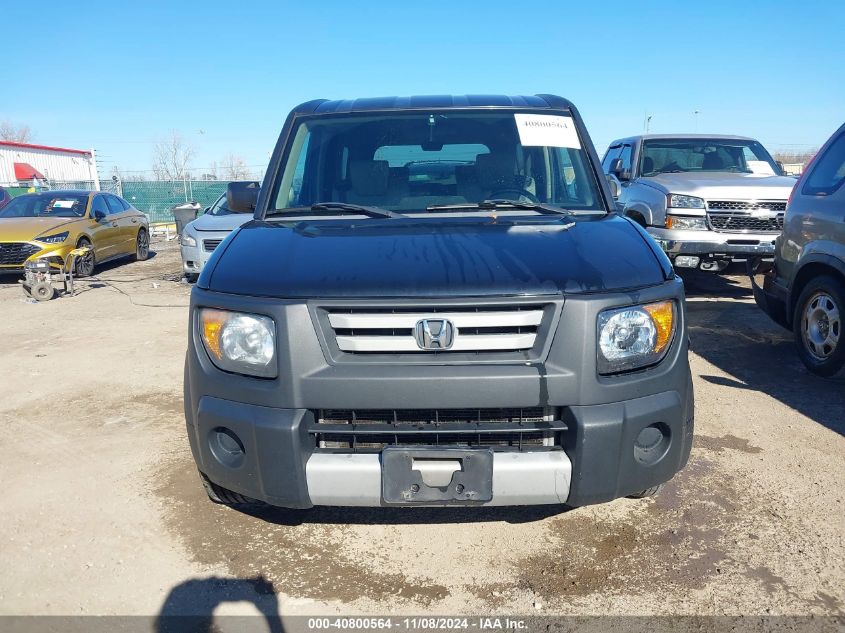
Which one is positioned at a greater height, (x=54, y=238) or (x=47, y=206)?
(x=47, y=206)

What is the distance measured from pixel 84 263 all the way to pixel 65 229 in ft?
2.23

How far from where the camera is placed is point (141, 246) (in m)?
14.6

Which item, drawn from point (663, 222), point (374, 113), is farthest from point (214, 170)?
point (374, 113)

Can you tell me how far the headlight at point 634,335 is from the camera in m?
2.34

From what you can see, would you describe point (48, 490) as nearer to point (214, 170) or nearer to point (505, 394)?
point (505, 394)

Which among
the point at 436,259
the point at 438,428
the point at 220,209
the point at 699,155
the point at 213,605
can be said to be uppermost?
the point at 699,155

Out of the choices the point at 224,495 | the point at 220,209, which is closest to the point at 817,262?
the point at 224,495

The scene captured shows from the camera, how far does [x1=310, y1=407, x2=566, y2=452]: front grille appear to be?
2.31 metres

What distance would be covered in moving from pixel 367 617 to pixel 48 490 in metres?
2.12

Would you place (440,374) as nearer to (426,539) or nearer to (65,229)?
(426,539)

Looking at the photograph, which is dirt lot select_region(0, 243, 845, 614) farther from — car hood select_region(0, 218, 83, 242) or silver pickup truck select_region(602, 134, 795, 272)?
car hood select_region(0, 218, 83, 242)

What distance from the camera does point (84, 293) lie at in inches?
398

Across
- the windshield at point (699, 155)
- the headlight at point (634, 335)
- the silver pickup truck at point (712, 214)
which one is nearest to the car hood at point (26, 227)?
the silver pickup truck at point (712, 214)

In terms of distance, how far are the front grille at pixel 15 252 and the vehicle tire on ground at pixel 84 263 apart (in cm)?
71
